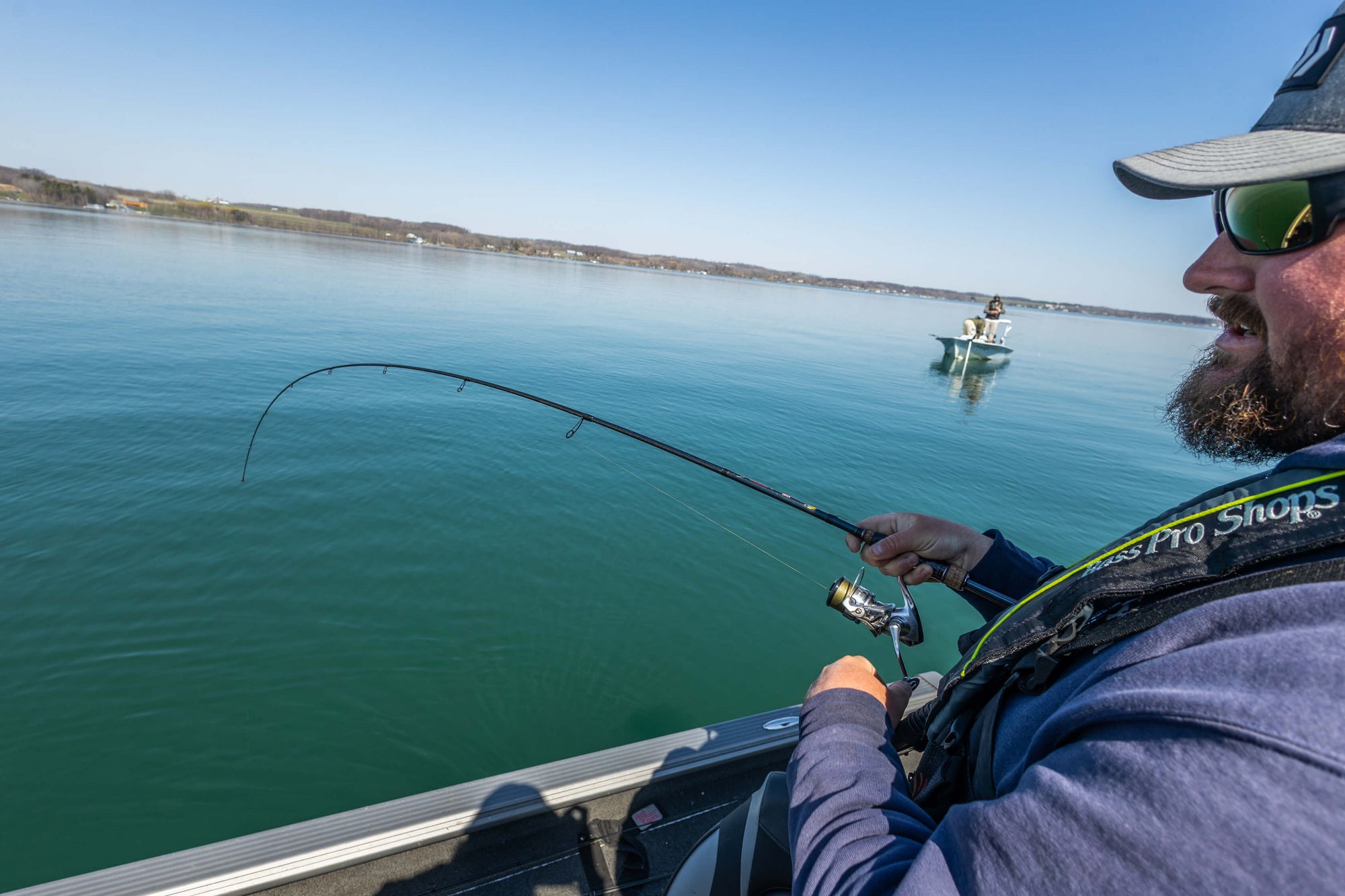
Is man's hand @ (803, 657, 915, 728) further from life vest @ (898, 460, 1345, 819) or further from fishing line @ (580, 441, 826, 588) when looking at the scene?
fishing line @ (580, 441, 826, 588)

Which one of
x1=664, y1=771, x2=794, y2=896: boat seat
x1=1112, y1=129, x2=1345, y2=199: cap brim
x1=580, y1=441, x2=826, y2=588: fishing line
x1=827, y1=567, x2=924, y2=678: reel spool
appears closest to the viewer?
x1=1112, y1=129, x2=1345, y2=199: cap brim

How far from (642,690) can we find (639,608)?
1.22m

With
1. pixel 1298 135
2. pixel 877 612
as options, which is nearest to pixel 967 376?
pixel 877 612

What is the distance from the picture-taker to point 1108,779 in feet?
2.48

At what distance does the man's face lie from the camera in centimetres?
105

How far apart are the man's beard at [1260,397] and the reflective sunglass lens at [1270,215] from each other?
0.49 ft

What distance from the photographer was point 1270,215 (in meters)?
Result: 1.15

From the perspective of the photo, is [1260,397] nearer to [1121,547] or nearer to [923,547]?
[1121,547]

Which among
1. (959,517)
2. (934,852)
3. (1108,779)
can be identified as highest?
(1108,779)

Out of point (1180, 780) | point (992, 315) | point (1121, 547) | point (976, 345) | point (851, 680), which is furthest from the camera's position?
point (992, 315)

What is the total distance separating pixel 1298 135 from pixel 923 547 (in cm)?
178

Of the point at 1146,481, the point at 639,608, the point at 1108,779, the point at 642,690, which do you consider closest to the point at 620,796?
the point at 642,690

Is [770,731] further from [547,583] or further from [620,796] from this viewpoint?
[547,583]

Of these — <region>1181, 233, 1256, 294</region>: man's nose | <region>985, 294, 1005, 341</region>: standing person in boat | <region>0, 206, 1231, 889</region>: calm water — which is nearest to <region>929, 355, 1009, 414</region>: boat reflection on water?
<region>985, 294, 1005, 341</region>: standing person in boat
